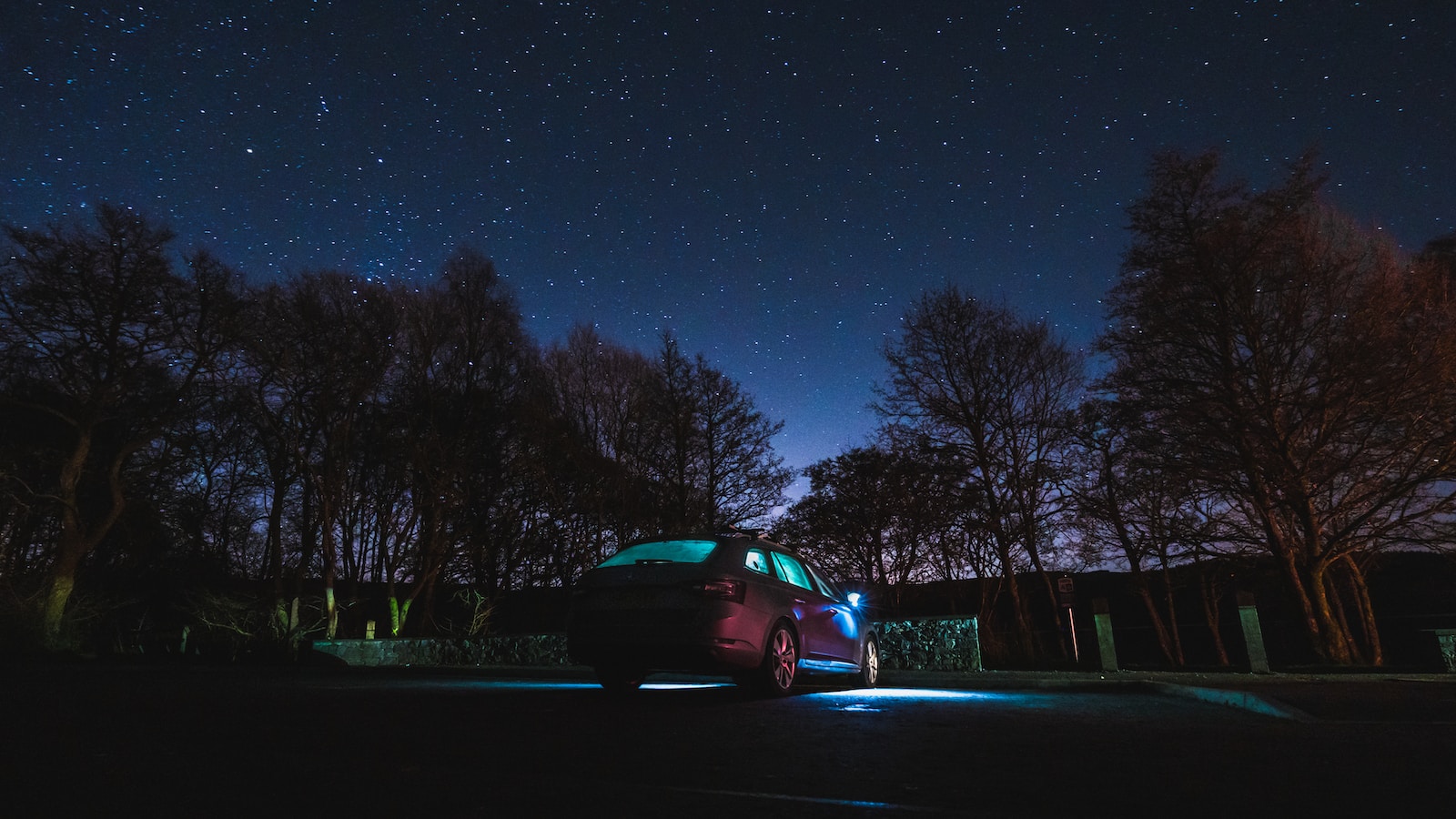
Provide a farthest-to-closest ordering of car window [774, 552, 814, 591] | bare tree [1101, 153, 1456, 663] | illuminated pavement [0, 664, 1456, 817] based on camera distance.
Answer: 1. bare tree [1101, 153, 1456, 663]
2. car window [774, 552, 814, 591]
3. illuminated pavement [0, 664, 1456, 817]

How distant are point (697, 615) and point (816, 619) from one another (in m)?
1.94

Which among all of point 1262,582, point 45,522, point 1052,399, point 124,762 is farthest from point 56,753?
point 45,522

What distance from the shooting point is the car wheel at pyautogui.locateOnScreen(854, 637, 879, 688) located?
9.55 m

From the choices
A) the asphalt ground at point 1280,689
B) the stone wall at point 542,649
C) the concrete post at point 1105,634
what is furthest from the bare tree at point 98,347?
the concrete post at point 1105,634

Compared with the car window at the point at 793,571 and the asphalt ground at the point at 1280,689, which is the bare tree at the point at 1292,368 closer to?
the asphalt ground at the point at 1280,689

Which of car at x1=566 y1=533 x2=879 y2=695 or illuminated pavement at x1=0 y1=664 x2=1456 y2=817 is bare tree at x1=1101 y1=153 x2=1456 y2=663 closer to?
illuminated pavement at x1=0 y1=664 x2=1456 y2=817

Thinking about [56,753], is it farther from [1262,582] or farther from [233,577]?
[233,577]

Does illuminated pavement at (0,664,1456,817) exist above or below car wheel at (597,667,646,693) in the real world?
below

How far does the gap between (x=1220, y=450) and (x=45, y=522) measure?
3548 centimetres

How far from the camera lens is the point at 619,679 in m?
7.98

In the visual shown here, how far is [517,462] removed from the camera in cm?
2831

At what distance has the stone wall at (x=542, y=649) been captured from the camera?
40.8 ft

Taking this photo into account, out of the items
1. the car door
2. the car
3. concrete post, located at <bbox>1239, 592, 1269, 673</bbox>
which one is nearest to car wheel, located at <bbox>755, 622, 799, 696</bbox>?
the car

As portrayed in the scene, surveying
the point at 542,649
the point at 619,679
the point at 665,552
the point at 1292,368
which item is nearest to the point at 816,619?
the point at 665,552
